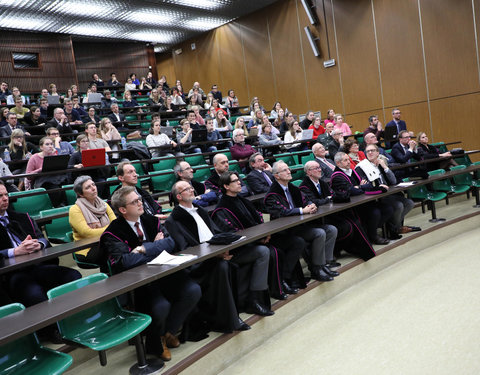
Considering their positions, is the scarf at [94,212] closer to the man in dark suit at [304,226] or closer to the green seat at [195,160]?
the man in dark suit at [304,226]

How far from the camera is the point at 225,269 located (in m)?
2.60

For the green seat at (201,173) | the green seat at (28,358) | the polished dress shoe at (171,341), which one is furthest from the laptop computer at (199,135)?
the green seat at (28,358)

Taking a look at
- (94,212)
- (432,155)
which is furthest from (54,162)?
(432,155)

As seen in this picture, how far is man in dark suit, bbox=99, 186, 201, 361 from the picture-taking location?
2.30 m

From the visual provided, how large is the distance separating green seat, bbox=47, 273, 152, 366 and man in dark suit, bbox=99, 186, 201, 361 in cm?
13

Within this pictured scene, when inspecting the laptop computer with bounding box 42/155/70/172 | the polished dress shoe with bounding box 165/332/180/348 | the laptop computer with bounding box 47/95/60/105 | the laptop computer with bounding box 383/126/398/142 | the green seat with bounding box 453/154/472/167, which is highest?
the laptop computer with bounding box 47/95/60/105

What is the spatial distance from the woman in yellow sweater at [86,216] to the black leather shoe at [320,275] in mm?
1703

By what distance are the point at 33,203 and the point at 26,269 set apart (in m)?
1.57

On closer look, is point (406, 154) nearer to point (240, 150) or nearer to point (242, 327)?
point (240, 150)

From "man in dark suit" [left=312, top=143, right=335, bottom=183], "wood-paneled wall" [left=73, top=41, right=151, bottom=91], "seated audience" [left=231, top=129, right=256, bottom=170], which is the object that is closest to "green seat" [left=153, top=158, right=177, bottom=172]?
"seated audience" [left=231, top=129, right=256, bottom=170]

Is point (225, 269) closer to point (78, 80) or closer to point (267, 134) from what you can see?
point (267, 134)

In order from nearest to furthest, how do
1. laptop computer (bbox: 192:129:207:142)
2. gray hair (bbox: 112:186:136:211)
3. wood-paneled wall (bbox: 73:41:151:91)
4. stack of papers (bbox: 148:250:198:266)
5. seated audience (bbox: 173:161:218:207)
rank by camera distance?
stack of papers (bbox: 148:250:198:266) < gray hair (bbox: 112:186:136:211) < seated audience (bbox: 173:161:218:207) < laptop computer (bbox: 192:129:207:142) < wood-paneled wall (bbox: 73:41:151:91)

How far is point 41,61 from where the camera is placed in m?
12.5

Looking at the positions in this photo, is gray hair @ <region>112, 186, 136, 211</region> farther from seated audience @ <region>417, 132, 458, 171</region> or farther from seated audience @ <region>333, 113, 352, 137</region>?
seated audience @ <region>333, 113, 352, 137</region>
